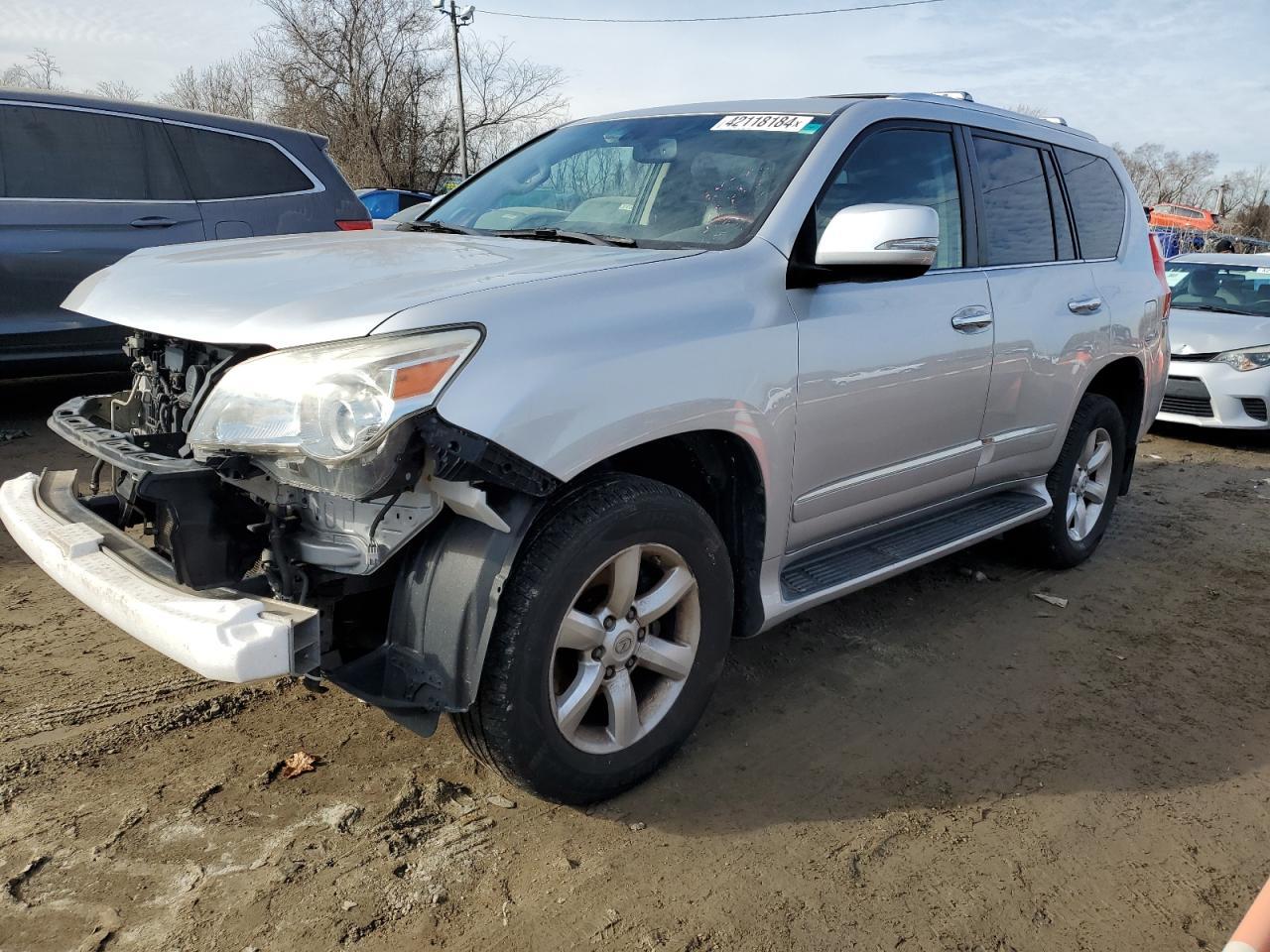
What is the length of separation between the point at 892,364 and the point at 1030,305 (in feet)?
3.35

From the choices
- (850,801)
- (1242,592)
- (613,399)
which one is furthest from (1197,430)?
(613,399)

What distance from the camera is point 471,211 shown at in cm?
364

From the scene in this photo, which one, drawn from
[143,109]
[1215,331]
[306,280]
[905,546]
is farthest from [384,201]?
[306,280]

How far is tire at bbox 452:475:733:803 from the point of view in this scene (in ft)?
7.41

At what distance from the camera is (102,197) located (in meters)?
5.44

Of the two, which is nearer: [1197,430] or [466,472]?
[466,472]

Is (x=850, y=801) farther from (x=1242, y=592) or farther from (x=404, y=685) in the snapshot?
(x=1242, y=592)

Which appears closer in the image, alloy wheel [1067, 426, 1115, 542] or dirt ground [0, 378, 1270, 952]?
dirt ground [0, 378, 1270, 952]

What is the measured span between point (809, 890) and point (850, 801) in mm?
425

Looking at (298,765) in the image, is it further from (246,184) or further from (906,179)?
(246,184)

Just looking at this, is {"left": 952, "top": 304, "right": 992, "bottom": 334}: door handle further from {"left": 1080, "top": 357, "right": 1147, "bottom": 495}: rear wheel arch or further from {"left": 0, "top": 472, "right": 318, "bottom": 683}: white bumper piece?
{"left": 0, "top": 472, "right": 318, "bottom": 683}: white bumper piece

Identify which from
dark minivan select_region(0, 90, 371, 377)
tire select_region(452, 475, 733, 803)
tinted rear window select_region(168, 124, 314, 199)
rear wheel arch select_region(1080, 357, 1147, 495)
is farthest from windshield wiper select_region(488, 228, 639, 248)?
tinted rear window select_region(168, 124, 314, 199)

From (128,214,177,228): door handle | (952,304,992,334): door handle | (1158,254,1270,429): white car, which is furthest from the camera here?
(1158,254,1270,429): white car

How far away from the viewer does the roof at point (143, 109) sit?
5254 mm
